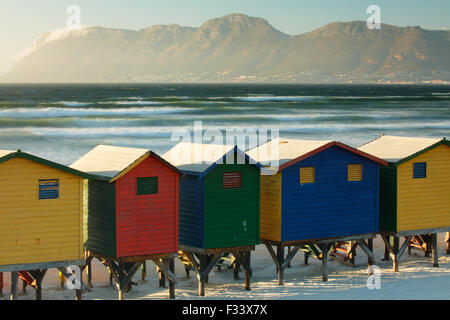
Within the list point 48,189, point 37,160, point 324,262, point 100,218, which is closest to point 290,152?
point 324,262

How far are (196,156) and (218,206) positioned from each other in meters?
1.79

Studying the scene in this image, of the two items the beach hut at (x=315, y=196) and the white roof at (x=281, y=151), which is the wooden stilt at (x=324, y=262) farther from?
the white roof at (x=281, y=151)

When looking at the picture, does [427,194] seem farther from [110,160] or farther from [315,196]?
[110,160]

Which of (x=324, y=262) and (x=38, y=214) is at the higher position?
(x=38, y=214)

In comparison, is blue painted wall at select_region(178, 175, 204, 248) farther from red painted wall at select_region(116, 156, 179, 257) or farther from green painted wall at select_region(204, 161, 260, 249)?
red painted wall at select_region(116, 156, 179, 257)

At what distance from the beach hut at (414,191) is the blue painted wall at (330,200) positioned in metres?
0.65

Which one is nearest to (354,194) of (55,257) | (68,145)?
(55,257)

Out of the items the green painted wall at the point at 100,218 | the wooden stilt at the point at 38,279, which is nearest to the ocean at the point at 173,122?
the green painted wall at the point at 100,218

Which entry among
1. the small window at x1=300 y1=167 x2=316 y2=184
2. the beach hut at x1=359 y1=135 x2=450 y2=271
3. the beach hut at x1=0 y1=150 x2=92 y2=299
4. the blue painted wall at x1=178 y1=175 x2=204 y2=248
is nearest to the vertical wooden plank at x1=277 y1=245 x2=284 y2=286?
the small window at x1=300 y1=167 x2=316 y2=184

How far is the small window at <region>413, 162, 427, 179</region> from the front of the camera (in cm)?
2733

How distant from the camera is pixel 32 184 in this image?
21.4m

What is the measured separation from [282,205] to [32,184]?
7.11 meters

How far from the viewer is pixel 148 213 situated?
22641 millimetres

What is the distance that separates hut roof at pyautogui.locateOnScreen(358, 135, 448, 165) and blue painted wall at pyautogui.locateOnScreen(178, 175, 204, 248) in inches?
261
